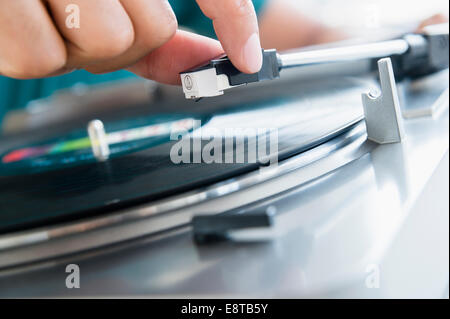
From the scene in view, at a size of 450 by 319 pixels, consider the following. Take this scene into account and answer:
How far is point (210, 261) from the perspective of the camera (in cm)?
24

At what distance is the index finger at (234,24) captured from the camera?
1.35 feet

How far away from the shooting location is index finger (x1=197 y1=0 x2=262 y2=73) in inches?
16.2

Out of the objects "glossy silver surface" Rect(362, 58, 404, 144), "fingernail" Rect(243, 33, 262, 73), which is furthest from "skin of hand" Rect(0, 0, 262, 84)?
"glossy silver surface" Rect(362, 58, 404, 144)

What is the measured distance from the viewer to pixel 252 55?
40 centimetres

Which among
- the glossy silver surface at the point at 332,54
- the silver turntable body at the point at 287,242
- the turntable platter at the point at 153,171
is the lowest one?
the silver turntable body at the point at 287,242

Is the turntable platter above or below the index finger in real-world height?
below

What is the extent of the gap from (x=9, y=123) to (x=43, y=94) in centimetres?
49

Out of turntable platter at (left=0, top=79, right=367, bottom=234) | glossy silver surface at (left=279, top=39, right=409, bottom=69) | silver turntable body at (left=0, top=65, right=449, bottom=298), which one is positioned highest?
glossy silver surface at (left=279, top=39, right=409, bottom=69)

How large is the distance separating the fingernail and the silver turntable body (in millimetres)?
84

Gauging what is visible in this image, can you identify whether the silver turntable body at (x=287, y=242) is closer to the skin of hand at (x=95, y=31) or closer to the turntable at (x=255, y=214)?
the turntable at (x=255, y=214)

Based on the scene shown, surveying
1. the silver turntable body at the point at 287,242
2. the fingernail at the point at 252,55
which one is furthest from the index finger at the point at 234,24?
the silver turntable body at the point at 287,242

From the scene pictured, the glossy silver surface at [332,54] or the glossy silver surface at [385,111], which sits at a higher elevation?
the glossy silver surface at [332,54]

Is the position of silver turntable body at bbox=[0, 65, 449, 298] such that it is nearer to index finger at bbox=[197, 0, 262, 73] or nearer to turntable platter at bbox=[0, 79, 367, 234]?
turntable platter at bbox=[0, 79, 367, 234]

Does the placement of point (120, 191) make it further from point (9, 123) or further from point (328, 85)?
point (9, 123)
